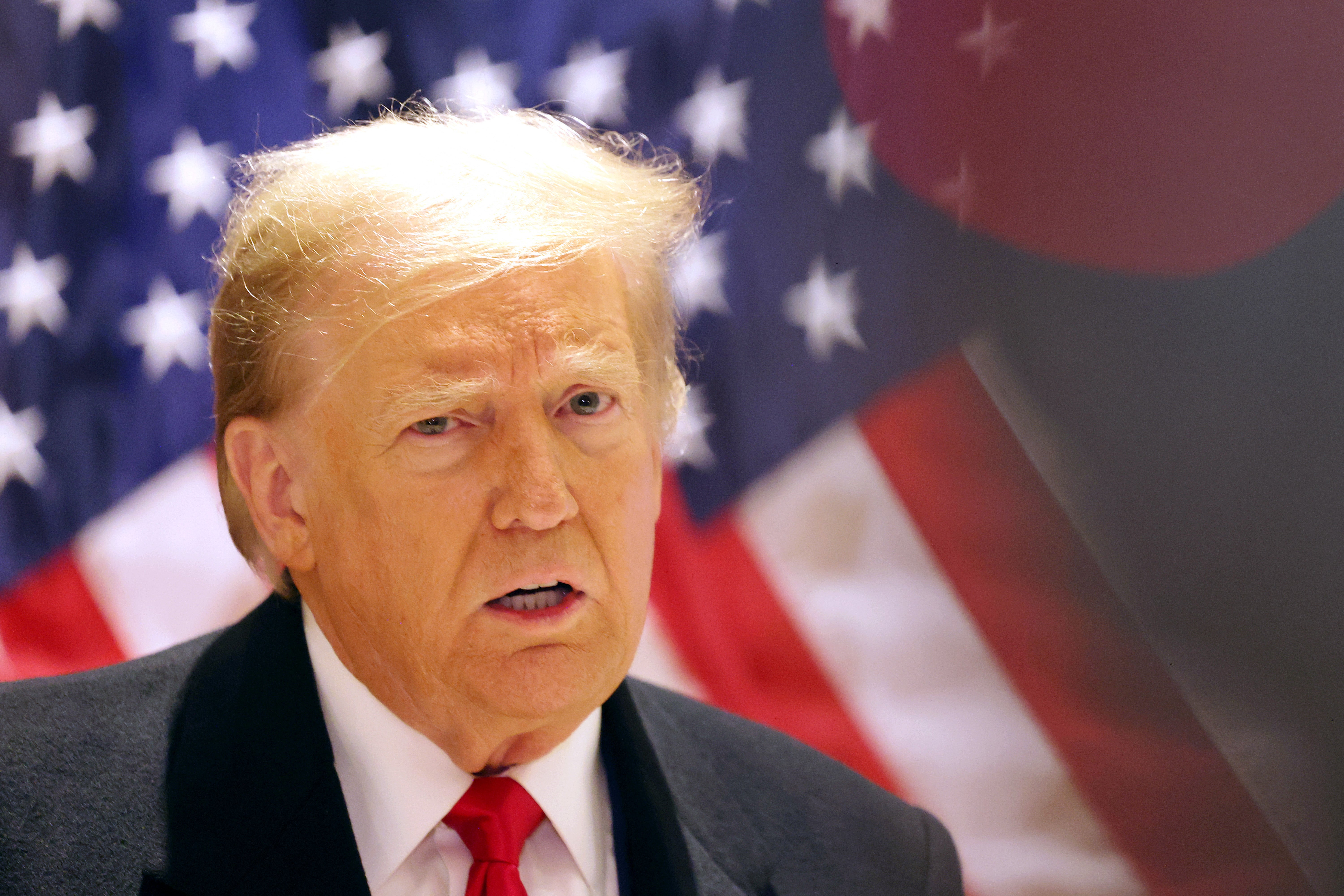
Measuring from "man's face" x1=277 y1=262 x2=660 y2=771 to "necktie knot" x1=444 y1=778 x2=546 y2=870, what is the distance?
57 mm

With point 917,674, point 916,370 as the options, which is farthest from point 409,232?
point 917,674

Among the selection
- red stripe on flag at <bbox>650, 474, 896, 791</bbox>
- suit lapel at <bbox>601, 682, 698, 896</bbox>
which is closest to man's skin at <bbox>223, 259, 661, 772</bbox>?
suit lapel at <bbox>601, 682, 698, 896</bbox>

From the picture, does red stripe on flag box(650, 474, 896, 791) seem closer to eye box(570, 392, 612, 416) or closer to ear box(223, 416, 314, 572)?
eye box(570, 392, 612, 416)

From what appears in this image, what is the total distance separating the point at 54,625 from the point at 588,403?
1.29m

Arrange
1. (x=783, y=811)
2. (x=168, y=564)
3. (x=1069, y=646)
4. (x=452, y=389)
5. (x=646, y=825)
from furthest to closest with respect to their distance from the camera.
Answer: (x=168, y=564)
(x=1069, y=646)
(x=783, y=811)
(x=646, y=825)
(x=452, y=389)

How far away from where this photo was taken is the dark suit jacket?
1339 millimetres

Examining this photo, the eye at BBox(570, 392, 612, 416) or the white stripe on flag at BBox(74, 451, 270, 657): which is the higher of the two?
the white stripe on flag at BBox(74, 451, 270, 657)

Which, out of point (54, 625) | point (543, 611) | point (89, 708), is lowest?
point (89, 708)

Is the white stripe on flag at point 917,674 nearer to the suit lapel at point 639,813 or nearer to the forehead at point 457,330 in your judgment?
the suit lapel at point 639,813

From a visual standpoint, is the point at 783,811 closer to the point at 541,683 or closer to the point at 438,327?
the point at 541,683

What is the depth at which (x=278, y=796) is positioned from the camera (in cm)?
140

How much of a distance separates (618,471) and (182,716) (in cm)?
67

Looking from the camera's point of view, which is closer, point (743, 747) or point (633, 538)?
point (633, 538)

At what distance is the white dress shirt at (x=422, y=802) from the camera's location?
1432 millimetres
